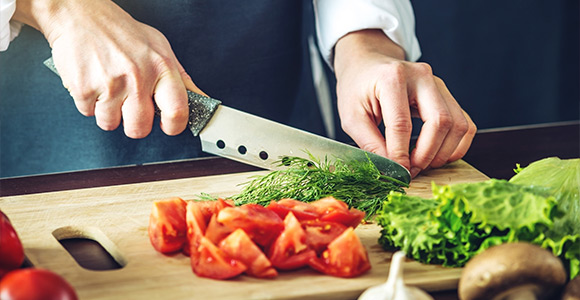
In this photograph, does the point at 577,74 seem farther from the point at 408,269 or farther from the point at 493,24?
the point at 408,269

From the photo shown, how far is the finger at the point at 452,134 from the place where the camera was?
192cm

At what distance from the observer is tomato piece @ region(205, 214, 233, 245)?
4.41 ft

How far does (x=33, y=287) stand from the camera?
0.99m

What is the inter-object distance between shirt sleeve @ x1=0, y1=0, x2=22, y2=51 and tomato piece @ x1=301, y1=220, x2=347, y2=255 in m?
1.06

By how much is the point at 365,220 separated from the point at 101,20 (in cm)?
92

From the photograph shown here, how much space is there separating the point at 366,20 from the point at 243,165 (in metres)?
0.66

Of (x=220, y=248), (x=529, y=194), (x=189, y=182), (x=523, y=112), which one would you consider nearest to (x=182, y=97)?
(x=189, y=182)

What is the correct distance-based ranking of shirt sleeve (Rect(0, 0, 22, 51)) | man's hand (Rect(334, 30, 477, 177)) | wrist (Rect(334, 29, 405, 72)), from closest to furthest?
shirt sleeve (Rect(0, 0, 22, 51)), man's hand (Rect(334, 30, 477, 177)), wrist (Rect(334, 29, 405, 72))

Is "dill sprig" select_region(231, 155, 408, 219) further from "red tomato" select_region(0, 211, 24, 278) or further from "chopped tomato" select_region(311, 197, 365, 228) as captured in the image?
"red tomato" select_region(0, 211, 24, 278)

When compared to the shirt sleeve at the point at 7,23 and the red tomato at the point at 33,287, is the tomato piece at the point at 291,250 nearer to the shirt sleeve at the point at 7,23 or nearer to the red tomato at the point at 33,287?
the red tomato at the point at 33,287

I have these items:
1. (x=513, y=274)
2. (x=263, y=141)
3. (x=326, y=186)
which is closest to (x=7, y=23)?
(x=263, y=141)

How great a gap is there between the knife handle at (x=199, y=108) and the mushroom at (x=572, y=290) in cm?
101

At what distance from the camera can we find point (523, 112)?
14.1 ft

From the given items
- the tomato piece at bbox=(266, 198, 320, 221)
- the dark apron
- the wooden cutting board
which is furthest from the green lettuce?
the dark apron
